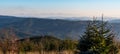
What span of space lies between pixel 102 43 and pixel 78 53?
5.79 feet

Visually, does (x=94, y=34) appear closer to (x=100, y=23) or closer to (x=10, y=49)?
(x=100, y=23)

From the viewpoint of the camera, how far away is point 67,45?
34344 millimetres

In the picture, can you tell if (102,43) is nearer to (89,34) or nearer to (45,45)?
(89,34)

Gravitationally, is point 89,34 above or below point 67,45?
above

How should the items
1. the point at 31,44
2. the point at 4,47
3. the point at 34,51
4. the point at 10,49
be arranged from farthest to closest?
1. the point at 31,44
2. the point at 34,51
3. the point at 4,47
4. the point at 10,49

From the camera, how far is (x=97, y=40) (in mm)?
21969

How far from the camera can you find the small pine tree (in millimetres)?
21859

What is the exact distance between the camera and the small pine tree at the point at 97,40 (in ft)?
71.7

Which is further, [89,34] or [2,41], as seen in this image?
[2,41]

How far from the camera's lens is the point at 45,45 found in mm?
35500

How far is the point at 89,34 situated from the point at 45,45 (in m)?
13.3

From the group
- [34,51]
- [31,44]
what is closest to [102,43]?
[34,51]

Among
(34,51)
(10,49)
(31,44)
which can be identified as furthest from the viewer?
(31,44)

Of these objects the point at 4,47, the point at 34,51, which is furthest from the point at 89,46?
the point at 34,51
